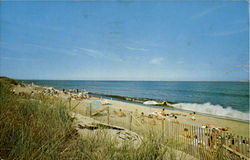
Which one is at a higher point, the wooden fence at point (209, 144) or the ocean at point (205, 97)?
the wooden fence at point (209, 144)

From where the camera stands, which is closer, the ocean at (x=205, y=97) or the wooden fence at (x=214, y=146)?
the wooden fence at (x=214, y=146)

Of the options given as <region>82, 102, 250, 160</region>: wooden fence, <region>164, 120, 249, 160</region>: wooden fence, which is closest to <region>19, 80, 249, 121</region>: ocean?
<region>82, 102, 250, 160</region>: wooden fence

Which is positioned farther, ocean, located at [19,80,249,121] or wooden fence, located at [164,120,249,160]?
ocean, located at [19,80,249,121]

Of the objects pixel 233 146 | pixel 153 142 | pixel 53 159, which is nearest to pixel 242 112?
pixel 233 146

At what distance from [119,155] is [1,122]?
2.29m

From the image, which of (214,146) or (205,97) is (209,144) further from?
(205,97)

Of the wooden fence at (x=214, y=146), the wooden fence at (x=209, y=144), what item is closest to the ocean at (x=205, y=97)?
the wooden fence at (x=209, y=144)

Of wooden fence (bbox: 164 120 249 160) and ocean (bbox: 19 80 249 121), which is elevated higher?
wooden fence (bbox: 164 120 249 160)

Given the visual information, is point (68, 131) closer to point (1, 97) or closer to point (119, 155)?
point (119, 155)

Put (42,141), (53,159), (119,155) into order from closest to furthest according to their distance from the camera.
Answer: (53,159)
(119,155)
(42,141)

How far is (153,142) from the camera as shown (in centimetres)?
241

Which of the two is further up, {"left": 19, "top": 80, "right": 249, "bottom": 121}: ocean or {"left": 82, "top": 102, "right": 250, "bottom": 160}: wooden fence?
{"left": 82, "top": 102, "right": 250, "bottom": 160}: wooden fence

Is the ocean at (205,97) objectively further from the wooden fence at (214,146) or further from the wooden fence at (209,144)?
the wooden fence at (214,146)

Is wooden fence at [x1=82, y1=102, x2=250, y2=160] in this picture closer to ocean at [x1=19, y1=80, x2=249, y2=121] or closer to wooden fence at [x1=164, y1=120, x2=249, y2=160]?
wooden fence at [x1=164, y1=120, x2=249, y2=160]
